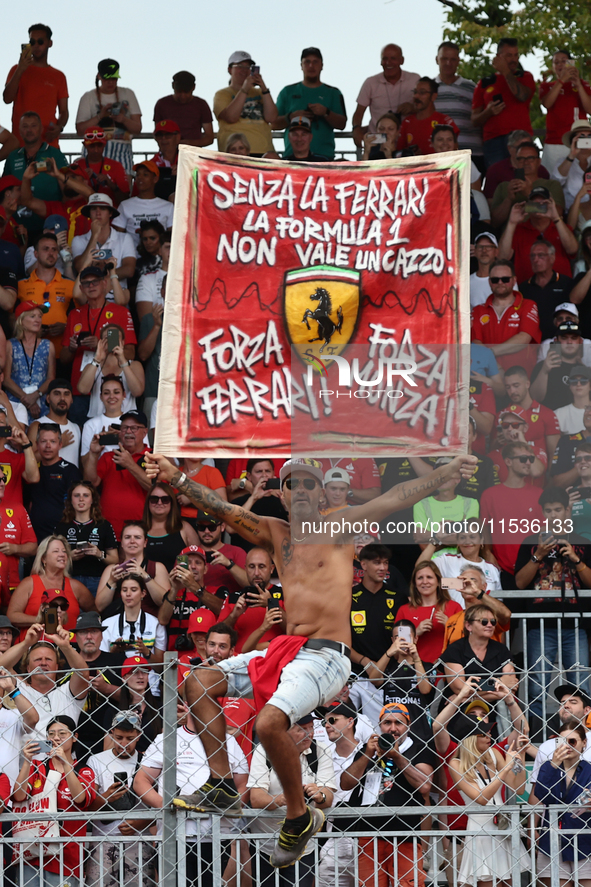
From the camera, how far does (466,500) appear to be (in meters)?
10.2

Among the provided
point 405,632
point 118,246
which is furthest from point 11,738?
point 118,246

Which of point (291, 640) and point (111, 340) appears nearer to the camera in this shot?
point (291, 640)

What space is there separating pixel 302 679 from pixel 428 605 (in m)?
3.34

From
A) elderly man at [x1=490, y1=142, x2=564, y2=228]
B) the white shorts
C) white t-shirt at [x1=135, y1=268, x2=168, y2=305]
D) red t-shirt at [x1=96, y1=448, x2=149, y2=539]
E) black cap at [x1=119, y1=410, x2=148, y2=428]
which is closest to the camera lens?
the white shorts

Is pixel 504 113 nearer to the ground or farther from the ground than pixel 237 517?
farther from the ground

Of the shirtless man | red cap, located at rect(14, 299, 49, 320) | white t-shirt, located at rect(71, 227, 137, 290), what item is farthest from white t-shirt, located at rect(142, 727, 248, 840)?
white t-shirt, located at rect(71, 227, 137, 290)

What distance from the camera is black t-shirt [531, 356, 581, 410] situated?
11305 mm

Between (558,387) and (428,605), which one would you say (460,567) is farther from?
(558,387)

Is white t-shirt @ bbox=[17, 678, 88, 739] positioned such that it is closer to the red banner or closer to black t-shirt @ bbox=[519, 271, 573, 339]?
the red banner

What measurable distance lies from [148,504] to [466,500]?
253cm

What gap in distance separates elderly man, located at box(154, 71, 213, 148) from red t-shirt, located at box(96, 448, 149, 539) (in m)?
4.81

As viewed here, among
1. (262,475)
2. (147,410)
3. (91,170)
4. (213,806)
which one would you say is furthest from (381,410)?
(91,170)

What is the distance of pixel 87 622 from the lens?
9.18 meters

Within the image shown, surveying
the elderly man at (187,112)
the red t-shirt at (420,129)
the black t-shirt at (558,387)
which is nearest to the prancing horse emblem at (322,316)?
the black t-shirt at (558,387)
